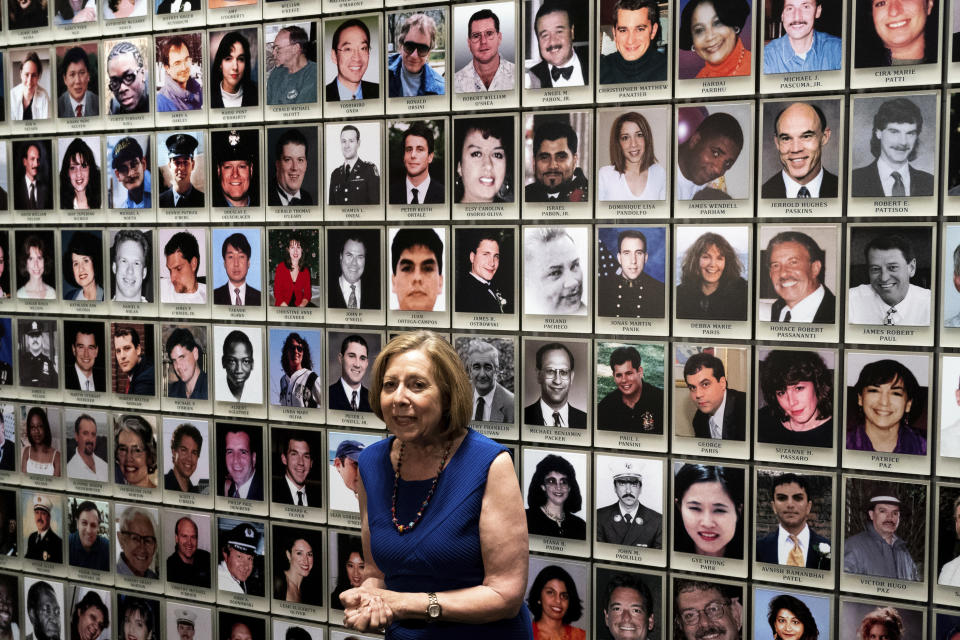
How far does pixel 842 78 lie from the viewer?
2.67 meters

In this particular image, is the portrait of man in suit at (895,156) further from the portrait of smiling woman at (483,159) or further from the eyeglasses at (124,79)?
the eyeglasses at (124,79)

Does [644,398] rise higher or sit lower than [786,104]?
lower

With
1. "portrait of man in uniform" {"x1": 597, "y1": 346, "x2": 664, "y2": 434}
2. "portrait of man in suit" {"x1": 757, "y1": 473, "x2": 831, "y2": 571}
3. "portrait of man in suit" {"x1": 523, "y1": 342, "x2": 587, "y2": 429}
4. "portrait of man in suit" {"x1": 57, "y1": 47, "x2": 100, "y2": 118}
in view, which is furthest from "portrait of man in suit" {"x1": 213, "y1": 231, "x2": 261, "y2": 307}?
"portrait of man in suit" {"x1": 757, "y1": 473, "x2": 831, "y2": 571}

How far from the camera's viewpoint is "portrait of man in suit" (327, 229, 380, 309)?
330 cm

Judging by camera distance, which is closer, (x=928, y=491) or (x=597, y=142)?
(x=928, y=491)

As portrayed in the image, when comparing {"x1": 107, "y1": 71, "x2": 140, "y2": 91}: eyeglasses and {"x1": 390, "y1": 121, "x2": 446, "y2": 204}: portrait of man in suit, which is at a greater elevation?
{"x1": 107, "y1": 71, "x2": 140, "y2": 91}: eyeglasses

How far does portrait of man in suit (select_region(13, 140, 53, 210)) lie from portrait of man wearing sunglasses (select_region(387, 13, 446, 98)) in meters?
1.62

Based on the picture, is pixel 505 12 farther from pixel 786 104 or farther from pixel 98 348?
pixel 98 348

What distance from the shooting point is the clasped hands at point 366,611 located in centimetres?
210

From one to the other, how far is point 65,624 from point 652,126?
3.20 metres

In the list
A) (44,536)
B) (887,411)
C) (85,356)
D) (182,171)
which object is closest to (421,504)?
(887,411)

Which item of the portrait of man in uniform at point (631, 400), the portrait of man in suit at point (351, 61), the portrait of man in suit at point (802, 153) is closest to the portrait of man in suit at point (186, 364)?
the portrait of man in suit at point (351, 61)

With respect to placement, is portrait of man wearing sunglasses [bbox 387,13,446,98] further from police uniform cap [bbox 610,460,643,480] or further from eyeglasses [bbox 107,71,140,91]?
police uniform cap [bbox 610,460,643,480]

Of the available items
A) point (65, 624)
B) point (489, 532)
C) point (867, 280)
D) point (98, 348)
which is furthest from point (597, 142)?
point (65, 624)
